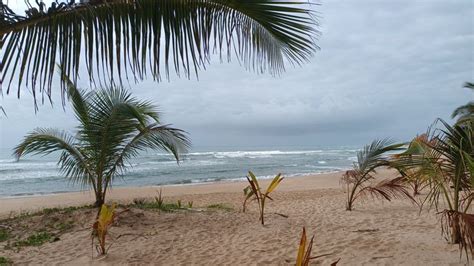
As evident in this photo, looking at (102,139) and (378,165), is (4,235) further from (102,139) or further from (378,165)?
(378,165)

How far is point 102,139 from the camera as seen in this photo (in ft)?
23.7

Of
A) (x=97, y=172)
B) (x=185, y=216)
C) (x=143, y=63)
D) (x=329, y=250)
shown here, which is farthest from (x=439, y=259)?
(x=97, y=172)

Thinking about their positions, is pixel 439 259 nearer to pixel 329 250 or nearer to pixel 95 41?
pixel 329 250

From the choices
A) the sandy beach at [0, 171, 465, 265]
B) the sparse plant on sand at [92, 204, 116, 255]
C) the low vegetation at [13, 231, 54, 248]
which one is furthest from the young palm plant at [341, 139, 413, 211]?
the low vegetation at [13, 231, 54, 248]

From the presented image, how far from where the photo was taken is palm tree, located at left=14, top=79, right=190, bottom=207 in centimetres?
725

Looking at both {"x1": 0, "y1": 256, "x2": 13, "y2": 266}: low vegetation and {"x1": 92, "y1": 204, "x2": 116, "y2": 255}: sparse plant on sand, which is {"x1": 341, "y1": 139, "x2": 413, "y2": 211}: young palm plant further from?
{"x1": 0, "y1": 256, "x2": 13, "y2": 266}: low vegetation

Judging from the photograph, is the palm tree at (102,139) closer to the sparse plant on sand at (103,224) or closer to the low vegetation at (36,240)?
the low vegetation at (36,240)

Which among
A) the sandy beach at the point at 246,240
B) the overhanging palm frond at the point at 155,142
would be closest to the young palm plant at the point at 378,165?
the sandy beach at the point at 246,240

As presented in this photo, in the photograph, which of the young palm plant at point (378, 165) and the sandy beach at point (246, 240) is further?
the young palm plant at point (378, 165)

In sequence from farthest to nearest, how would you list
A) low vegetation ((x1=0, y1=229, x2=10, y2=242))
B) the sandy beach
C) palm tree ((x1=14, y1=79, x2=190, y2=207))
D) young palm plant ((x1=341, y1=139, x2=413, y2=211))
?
young palm plant ((x1=341, y1=139, x2=413, y2=211))
palm tree ((x1=14, y1=79, x2=190, y2=207))
low vegetation ((x1=0, y1=229, x2=10, y2=242))
the sandy beach

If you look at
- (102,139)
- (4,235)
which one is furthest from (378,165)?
(4,235)

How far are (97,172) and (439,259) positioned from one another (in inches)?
227

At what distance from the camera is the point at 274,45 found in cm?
200

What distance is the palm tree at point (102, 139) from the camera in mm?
7250
